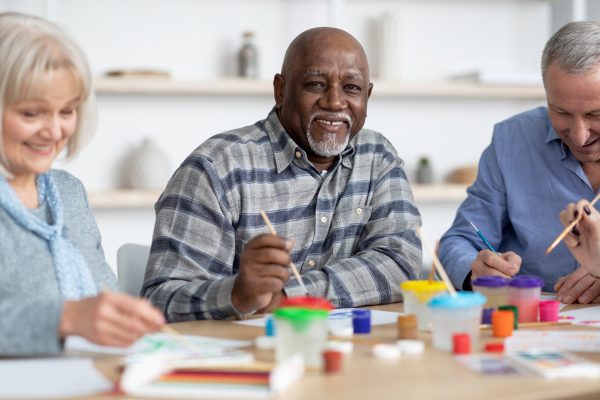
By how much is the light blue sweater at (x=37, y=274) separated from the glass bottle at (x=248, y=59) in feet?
7.39

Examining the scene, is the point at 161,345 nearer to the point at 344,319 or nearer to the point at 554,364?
the point at 344,319

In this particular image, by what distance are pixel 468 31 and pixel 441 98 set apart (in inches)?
14.8

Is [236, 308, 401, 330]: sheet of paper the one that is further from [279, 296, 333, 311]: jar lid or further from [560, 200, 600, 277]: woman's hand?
[560, 200, 600, 277]: woman's hand

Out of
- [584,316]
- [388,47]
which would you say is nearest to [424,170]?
[388,47]

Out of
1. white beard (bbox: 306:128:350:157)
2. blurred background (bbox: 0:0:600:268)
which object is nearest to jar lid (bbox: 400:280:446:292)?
white beard (bbox: 306:128:350:157)

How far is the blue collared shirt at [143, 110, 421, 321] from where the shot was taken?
2021mm

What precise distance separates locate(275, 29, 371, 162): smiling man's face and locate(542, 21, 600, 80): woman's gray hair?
0.49 meters

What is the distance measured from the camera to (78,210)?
1720 millimetres

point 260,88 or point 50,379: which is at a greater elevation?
point 260,88

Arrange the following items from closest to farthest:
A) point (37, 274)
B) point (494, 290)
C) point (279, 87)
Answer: point (37, 274)
point (494, 290)
point (279, 87)

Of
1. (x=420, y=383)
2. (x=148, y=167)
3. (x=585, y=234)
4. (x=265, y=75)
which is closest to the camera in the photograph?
(x=420, y=383)

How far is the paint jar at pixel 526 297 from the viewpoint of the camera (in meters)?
1.70

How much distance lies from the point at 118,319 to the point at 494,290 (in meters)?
0.78

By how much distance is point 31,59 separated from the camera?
1.47 metres
